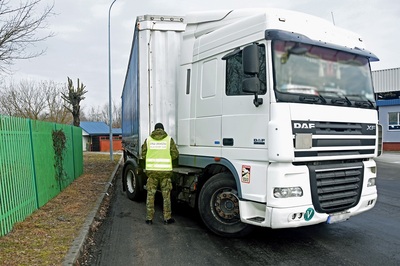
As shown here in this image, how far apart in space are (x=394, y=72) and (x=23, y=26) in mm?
31256

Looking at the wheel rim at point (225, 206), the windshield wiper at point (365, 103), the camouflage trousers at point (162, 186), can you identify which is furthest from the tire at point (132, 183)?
the windshield wiper at point (365, 103)

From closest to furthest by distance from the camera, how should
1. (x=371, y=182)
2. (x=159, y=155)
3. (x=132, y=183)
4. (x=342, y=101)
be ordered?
(x=342, y=101) < (x=371, y=182) < (x=159, y=155) < (x=132, y=183)

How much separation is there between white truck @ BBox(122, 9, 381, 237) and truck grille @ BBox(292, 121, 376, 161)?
1 cm

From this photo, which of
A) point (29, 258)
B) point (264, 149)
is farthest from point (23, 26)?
point (264, 149)

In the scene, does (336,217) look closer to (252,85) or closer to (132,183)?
(252,85)

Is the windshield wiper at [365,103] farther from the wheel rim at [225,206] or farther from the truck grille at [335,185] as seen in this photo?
the wheel rim at [225,206]

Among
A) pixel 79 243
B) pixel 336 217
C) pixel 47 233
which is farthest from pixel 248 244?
pixel 47 233

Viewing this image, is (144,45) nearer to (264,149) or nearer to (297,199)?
(264,149)

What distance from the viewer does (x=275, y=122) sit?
14.5ft

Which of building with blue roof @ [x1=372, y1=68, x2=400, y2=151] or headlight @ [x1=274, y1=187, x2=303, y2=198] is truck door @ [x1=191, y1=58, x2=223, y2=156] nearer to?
headlight @ [x1=274, y1=187, x2=303, y2=198]

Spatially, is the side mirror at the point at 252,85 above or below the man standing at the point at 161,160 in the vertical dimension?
above

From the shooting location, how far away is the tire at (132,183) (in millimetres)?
8211

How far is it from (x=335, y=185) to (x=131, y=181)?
209 inches

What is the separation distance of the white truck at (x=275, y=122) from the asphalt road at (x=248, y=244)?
44 cm
